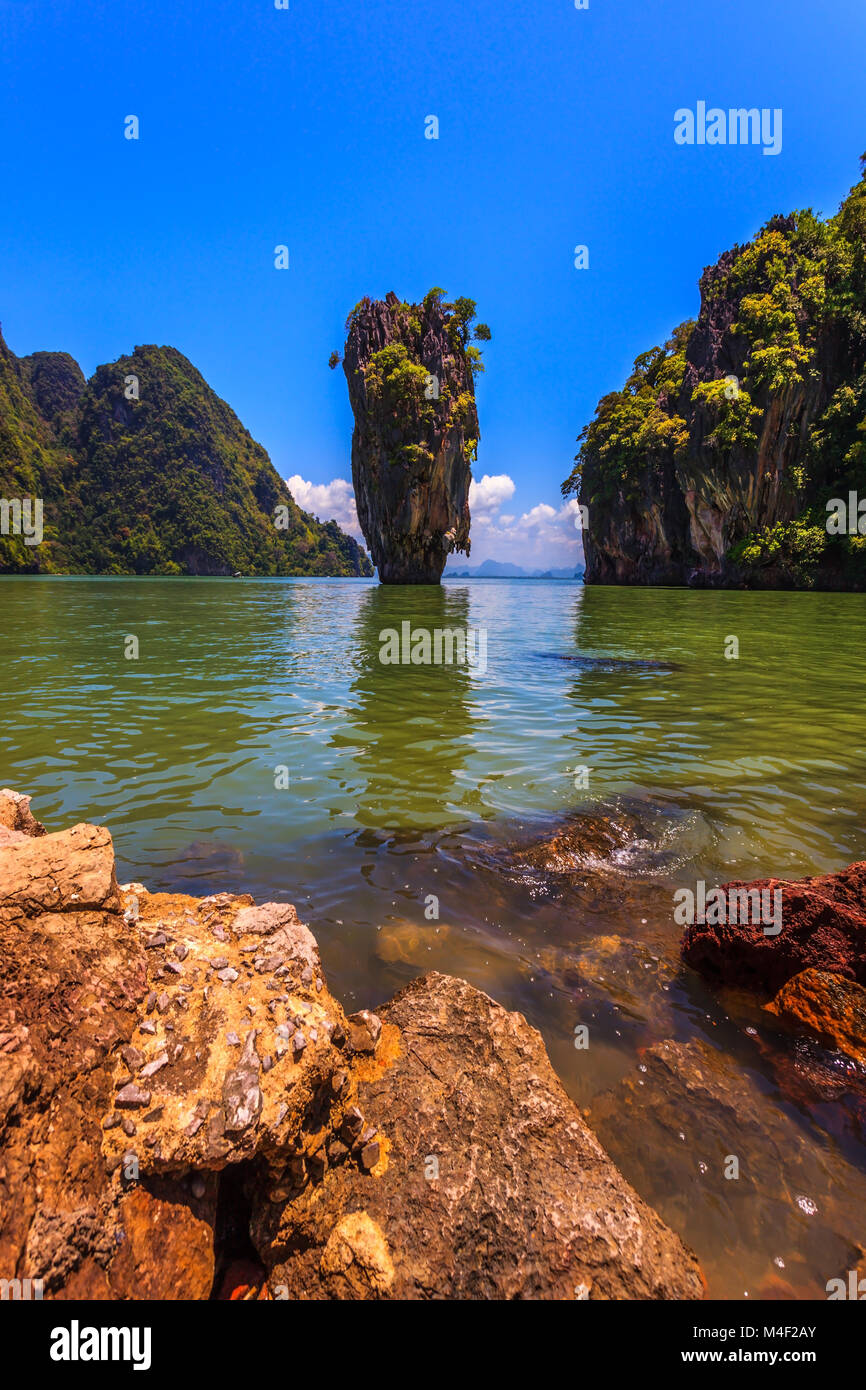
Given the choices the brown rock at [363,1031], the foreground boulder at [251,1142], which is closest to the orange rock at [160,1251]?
the foreground boulder at [251,1142]

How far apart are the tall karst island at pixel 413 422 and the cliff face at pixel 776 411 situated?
18585 millimetres

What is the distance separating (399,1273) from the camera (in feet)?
5.74

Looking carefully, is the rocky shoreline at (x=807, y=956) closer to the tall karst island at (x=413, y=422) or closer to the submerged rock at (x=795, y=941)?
the submerged rock at (x=795, y=941)

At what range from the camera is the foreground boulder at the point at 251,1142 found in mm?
1642

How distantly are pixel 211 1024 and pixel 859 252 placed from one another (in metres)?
59.2

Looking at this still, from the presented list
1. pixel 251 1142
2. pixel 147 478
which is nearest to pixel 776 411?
pixel 251 1142

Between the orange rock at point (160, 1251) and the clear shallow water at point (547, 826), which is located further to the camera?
the clear shallow water at point (547, 826)

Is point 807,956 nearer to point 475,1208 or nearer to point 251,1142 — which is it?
point 475,1208

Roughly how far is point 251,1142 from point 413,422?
55.4m

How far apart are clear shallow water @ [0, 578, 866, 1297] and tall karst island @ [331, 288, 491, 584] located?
43534mm

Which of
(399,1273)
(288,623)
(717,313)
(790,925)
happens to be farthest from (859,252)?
(399,1273)

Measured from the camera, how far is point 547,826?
17.6ft
